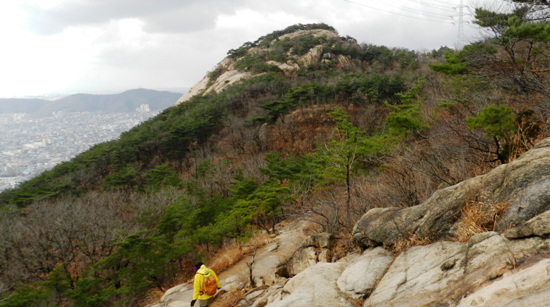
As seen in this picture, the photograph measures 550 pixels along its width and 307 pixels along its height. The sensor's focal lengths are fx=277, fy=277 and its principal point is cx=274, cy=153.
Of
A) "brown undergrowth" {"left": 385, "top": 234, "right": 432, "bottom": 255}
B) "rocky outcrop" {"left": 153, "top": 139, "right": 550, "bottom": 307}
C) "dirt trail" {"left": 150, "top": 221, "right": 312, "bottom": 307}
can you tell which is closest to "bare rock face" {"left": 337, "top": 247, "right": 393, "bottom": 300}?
"rocky outcrop" {"left": 153, "top": 139, "right": 550, "bottom": 307}

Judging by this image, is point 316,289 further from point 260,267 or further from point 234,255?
point 234,255

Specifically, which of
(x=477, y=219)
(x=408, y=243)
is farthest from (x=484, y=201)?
(x=408, y=243)

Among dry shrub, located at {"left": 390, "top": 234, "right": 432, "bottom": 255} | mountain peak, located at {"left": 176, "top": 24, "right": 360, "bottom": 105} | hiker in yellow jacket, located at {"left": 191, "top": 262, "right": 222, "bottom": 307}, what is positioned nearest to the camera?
dry shrub, located at {"left": 390, "top": 234, "right": 432, "bottom": 255}

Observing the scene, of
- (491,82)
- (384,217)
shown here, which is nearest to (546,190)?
(384,217)

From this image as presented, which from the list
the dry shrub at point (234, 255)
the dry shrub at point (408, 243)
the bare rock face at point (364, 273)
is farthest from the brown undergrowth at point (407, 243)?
the dry shrub at point (234, 255)

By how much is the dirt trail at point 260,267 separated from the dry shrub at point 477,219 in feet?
15.1

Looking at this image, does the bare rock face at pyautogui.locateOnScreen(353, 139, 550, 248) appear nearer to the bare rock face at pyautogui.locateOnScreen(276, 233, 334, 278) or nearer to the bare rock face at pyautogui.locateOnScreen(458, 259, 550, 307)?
the bare rock face at pyautogui.locateOnScreen(458, 259, 550, 307)

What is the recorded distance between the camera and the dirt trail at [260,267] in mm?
7672

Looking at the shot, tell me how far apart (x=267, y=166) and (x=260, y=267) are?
33.9 feet

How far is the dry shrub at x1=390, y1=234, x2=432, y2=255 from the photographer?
12.9 ft

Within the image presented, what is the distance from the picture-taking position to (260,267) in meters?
8.34

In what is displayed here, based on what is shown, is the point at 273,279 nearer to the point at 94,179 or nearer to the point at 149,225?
the point at 149,225

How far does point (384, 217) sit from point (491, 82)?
10081 millimetres

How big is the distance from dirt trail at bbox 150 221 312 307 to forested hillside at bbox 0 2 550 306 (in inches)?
45.9
